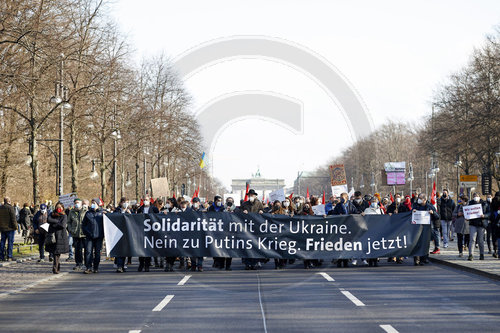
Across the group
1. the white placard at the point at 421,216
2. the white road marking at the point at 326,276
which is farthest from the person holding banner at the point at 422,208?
the white road marking at the point at 326,276

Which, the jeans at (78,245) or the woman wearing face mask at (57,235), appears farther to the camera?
the jeans at (78,245)

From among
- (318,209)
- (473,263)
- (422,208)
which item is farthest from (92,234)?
(473,263)

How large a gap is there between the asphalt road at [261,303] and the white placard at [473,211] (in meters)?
3.23

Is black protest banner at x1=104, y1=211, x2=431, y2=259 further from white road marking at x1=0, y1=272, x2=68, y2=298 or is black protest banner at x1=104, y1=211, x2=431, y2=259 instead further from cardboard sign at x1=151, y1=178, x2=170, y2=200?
cardboard sign at x1=151, y1=178, x2=170, y2=200

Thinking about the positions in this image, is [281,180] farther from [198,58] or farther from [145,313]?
[145,313]

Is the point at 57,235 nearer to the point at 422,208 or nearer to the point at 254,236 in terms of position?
the point at 254,236

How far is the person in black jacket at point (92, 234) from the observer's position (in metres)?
19.3

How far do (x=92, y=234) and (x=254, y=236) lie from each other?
175 inches

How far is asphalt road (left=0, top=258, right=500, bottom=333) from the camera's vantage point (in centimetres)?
1046

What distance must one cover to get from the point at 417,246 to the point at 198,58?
27.3 meters

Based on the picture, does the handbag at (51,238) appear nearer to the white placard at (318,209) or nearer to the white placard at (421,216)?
the white placard at (318,209)

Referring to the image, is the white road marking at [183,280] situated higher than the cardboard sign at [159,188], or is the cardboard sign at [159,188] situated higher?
the cardboard sign at [159,188]

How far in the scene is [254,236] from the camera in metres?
20.0

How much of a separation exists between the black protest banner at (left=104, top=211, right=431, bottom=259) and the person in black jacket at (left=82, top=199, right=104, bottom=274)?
1.23 ft
